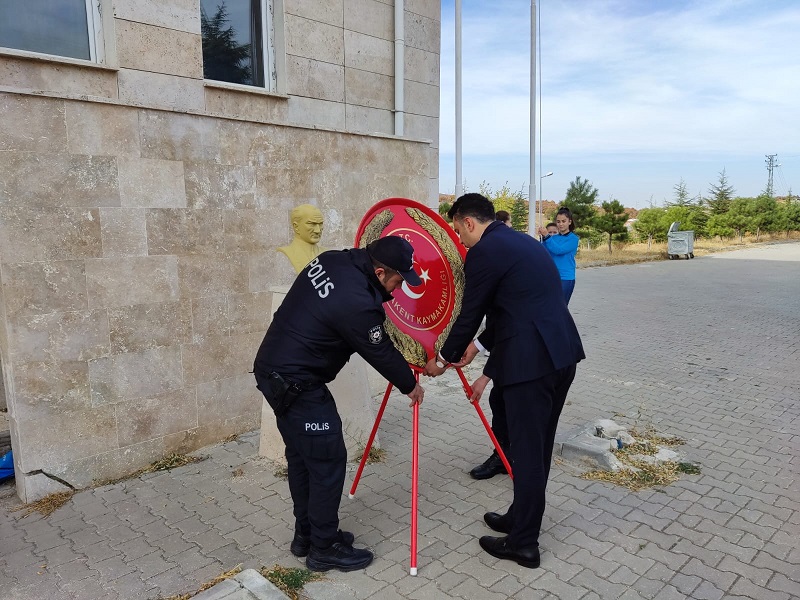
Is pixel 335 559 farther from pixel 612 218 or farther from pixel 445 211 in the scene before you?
pixel 612 218

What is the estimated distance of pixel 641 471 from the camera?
4293 millimetres

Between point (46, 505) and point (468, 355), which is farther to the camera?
point (46, 505)

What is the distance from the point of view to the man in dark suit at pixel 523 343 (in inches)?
119

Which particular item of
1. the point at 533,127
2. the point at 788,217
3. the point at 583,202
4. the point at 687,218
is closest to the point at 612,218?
the point at 583,202

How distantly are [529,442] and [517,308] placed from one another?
711 millimetres

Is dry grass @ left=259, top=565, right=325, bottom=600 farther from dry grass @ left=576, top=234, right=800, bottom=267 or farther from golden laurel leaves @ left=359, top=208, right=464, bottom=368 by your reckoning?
dry grass @ left=576, top=234, right=800, bottom=267

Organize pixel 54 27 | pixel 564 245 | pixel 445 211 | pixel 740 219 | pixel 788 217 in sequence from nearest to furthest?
pixel 54 27 < pixel 564 245 < pixel 445 211 < pixel 740 219 < pixel 788 217

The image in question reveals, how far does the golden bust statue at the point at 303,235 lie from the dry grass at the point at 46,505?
224 cm

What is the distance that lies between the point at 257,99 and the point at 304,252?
192 centimetres

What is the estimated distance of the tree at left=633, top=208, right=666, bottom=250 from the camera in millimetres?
32631

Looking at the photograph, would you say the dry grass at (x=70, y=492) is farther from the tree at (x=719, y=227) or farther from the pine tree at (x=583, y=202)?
the tree at (x=719, y=227)

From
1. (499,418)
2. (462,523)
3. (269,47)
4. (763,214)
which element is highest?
(269,47)

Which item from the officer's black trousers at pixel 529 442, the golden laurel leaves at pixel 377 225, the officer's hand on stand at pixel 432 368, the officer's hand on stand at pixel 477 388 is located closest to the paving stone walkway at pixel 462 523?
the officer's black trousers at pixel 529 442

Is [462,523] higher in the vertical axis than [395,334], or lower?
lower
